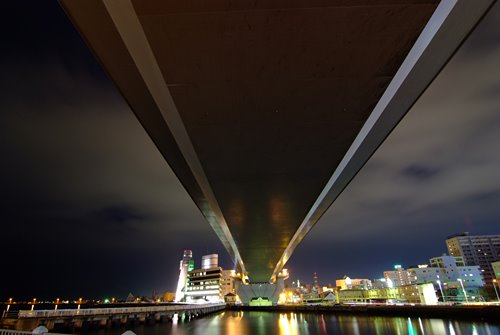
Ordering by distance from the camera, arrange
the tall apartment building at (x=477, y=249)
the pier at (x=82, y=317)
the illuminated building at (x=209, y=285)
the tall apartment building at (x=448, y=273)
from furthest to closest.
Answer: the illuminated building at (x=209, y=285) < the tall apartment building at (x=477, y=249) < the tall apartment building at (x=448, y=273) < the pier at (x=82, y=317)

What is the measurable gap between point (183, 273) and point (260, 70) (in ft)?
442

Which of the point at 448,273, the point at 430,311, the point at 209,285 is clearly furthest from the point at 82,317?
the point at 209,285

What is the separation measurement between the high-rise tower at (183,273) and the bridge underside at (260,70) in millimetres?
124605

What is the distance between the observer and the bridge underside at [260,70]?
5039 mm

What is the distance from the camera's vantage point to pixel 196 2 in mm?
4781

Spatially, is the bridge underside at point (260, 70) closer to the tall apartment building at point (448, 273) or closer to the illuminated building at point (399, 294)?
the illuminated building at point (399, 294)

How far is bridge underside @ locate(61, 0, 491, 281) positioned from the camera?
5039 millimetres

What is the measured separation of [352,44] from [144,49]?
4.21m

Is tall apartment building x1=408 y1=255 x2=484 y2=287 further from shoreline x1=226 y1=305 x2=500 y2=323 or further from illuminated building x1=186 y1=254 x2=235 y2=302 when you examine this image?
illuminated building x1=186 y1=254 x2=235 y2=302

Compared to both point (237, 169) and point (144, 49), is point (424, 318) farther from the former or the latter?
point (144, 49)

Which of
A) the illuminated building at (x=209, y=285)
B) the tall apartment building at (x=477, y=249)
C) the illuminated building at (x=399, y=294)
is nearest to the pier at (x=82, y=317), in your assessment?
the illuminated building at (x=399, y=294)

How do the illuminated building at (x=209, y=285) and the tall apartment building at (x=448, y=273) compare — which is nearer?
the tall apartment building at (x=448, y=273)

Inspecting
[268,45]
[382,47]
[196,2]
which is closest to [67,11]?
[196,2]

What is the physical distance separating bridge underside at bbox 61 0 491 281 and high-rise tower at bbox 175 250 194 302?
125 metres
